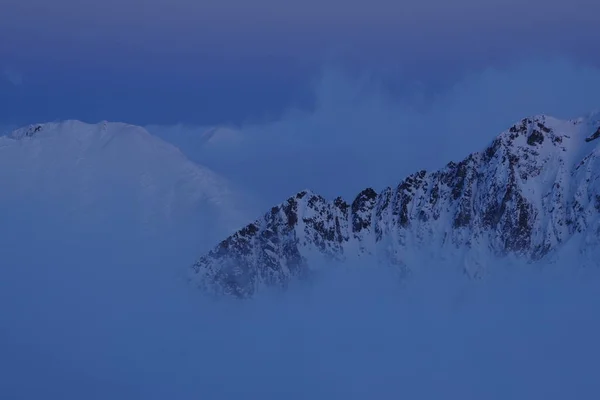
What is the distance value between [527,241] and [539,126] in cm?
2420

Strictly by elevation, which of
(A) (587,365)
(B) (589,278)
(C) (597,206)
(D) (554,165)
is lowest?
(A) (587,365)

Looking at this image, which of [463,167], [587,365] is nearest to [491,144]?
[463,167]

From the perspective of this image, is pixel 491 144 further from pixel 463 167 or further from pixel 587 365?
pixel 587 365

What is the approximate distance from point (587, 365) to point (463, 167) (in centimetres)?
5291

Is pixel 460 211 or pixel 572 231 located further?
pixel 460 211

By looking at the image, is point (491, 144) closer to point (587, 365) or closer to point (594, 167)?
point (594, 167)

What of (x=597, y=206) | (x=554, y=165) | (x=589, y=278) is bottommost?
(x=589, y=278)

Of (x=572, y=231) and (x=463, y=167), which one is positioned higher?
(x=463, y=167)

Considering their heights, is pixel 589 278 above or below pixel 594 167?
below

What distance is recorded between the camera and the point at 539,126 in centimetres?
18488

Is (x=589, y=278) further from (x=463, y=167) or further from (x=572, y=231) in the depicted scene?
(x=463, y=167)

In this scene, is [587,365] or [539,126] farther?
[587,365]

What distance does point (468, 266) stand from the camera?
199125 millimetres

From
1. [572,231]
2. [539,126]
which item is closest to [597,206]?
[572,231]
